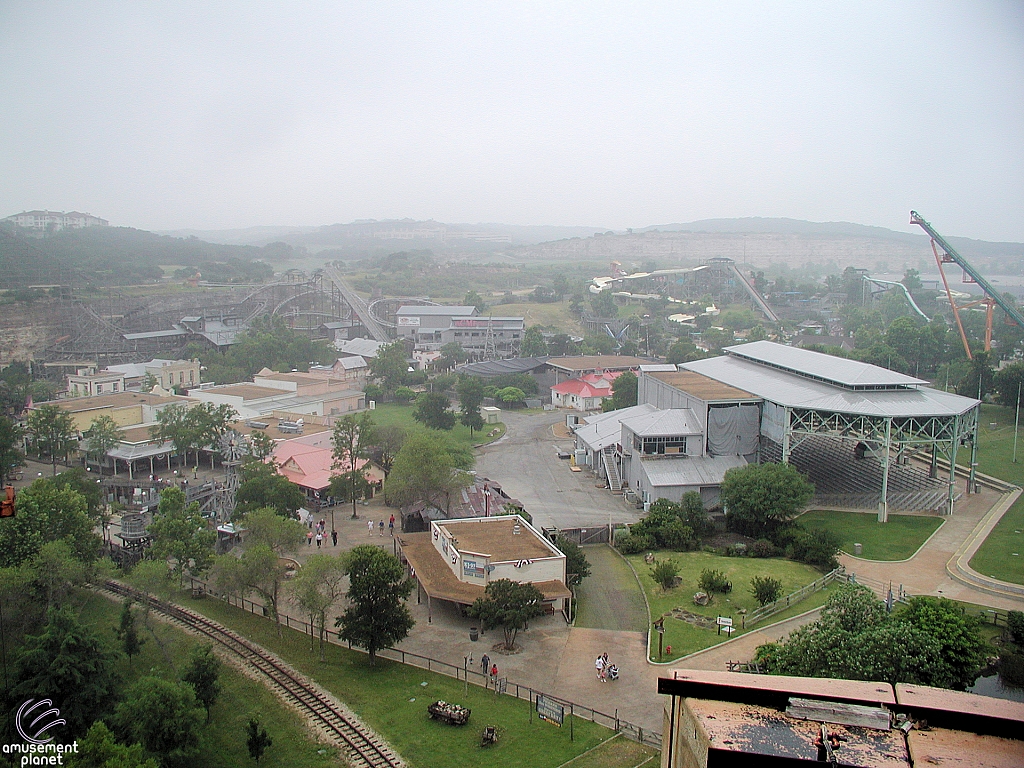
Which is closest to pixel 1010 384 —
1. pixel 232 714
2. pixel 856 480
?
pixel 856 480

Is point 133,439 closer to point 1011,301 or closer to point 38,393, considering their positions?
point 38,393

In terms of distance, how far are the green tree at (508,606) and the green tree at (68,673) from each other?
6.85 metres

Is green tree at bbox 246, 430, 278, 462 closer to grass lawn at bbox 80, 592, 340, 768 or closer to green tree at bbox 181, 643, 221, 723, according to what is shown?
grass lawn at bbox 80, 592, 340, 768

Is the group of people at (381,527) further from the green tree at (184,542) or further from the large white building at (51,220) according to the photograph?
the large white building at (51,220)

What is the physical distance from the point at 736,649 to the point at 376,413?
91.0 ft

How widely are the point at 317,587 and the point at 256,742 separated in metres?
4.39

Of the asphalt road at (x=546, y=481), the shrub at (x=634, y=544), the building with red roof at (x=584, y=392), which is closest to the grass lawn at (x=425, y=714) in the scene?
the shrub at (x=634, y=544)

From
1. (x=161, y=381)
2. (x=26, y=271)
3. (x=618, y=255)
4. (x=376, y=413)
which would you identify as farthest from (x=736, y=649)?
(x=618, y=255)

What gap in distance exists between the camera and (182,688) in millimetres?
12016

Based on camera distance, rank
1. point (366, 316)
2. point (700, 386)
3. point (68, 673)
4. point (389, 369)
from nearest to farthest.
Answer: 1. point (68, 673)
2. point (700, 386)
3. point (389, 369)
4. point (366, 316)

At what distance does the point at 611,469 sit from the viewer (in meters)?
27.9

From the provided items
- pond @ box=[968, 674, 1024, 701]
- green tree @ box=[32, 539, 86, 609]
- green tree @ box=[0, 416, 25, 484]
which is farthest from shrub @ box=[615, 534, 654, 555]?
green tree @ box=[0, 416, 25, 484]

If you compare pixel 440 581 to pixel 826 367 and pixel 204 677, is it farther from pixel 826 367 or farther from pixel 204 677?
pixel 826 367

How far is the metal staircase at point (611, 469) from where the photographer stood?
2717cm
